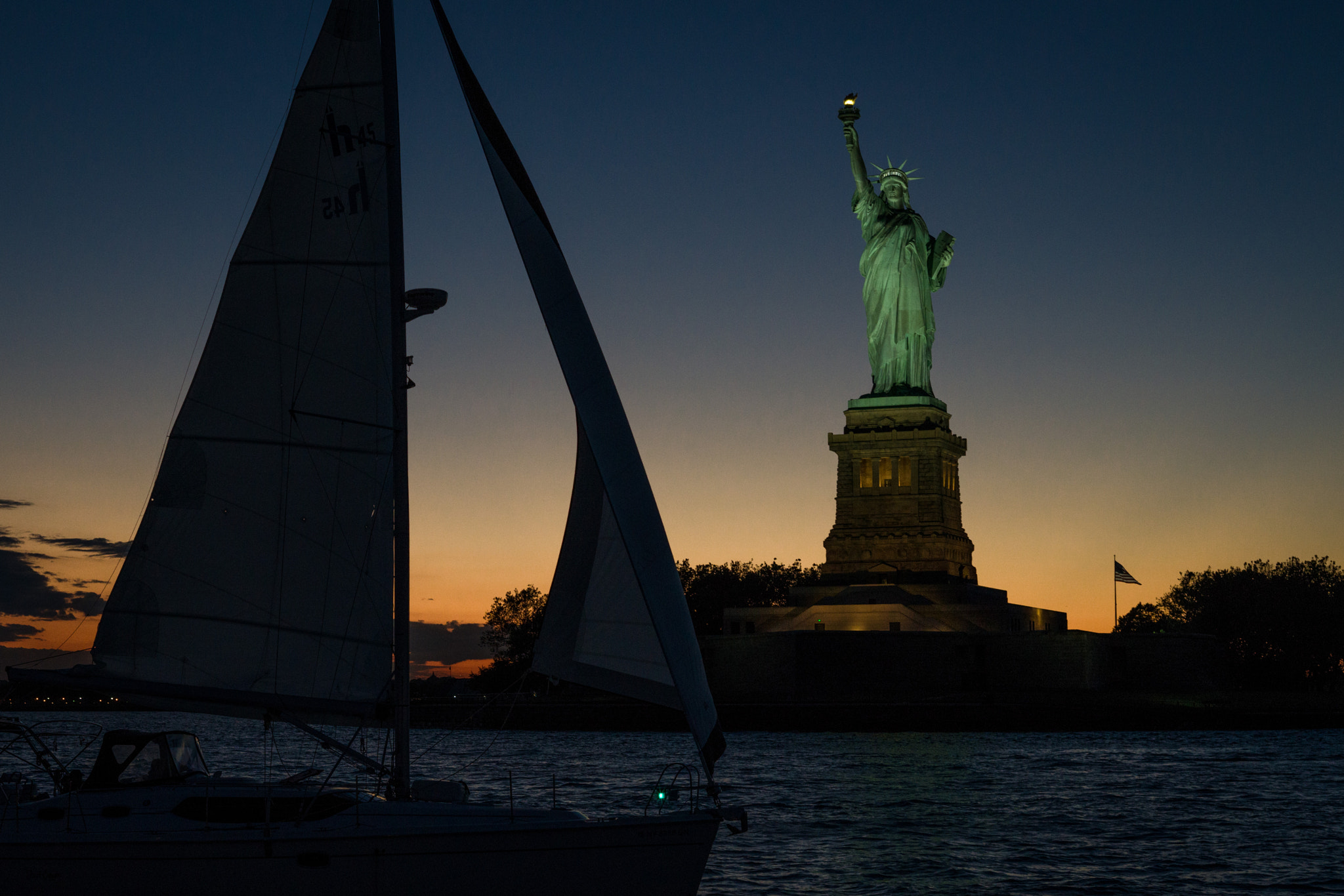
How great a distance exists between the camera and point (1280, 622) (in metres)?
102

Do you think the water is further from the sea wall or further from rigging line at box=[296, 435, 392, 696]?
rigging line at box=[296, 435, 392, 696]

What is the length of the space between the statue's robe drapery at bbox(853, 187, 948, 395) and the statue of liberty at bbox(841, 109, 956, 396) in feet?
0.13

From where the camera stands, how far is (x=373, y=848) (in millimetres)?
15148

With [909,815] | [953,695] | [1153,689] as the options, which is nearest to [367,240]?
[909,815]

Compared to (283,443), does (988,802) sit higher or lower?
lower

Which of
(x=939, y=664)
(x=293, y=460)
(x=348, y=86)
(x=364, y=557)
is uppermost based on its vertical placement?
(x=348, y=86)

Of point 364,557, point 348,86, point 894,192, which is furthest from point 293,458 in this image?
point 894,192

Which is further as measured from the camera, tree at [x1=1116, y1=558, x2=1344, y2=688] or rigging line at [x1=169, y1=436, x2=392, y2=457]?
tree at [x1=1116, y1=558, x2=1344, y2=688]

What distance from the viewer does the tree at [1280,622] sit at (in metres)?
102

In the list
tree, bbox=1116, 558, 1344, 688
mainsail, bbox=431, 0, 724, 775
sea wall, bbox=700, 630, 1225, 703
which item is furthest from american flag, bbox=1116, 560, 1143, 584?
mainsail, bbox=431, 0, 724, 775

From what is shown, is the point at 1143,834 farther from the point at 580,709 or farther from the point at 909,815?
the point at 580,709

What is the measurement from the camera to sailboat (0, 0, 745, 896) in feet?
50.7

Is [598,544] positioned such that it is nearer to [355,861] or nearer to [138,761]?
[355,861]

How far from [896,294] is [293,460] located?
7273cm
